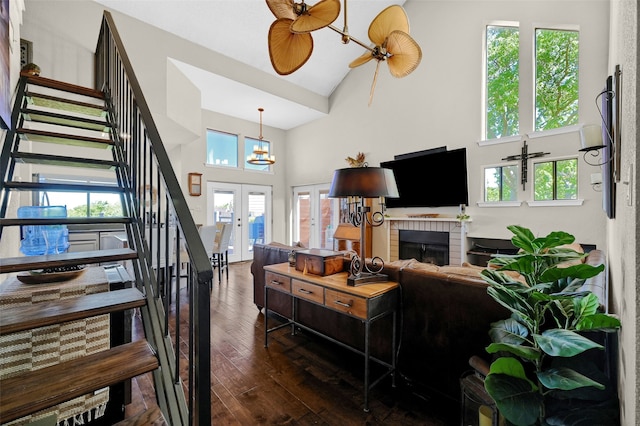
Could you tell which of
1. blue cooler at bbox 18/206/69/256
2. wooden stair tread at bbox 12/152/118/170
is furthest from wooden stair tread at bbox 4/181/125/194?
wooden stair tread at bbox 12/152/118/170

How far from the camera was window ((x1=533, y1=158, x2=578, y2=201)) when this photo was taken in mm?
3572

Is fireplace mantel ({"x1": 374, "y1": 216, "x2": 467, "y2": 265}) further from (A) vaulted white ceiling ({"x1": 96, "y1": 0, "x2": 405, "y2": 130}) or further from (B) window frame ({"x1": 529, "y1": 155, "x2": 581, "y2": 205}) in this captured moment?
(A) vaulted white ceiling ({"x1": 96, "y1": 0, "x2": 405, "y2": 130})

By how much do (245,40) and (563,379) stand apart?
5829 mm

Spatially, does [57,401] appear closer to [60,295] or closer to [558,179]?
[60,295]

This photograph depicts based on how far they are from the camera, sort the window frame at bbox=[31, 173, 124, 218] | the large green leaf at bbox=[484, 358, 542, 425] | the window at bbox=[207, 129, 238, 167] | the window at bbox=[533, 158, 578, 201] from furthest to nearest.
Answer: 1. the window at bbox=[207, 129, 238, 167]
2. the window frame at bbox=[31, 173, 124, 218]
3. the window at bbox=[533, 158, 578, 201]
4. the large green leaf at bbox=[484, 358, 542, 425]

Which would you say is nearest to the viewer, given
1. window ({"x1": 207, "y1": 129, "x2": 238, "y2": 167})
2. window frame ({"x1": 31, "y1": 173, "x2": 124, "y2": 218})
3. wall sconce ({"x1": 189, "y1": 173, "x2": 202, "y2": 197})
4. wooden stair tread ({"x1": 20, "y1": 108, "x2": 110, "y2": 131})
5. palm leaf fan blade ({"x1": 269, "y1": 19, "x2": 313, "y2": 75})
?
palm leaf fan blade ({"x1": 269, "y1": 19, "x2": 313, "y2": 75})

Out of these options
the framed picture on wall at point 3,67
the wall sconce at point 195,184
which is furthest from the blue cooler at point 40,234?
the wall sconce at point 195,184

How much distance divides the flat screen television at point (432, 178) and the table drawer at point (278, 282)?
11.1ft

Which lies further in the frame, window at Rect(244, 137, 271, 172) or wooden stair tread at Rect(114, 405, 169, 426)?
window at Rect(244, 137, 271, 172)

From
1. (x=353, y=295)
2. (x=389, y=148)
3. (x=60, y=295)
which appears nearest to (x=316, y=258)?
(x=353, y=295)

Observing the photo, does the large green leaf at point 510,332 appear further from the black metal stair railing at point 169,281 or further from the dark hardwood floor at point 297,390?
the black metal stair railing at point 169,281

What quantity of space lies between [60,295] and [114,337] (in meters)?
0.36

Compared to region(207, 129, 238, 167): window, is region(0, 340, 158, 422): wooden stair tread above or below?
below

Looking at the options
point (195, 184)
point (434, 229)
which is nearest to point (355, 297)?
point (434, 229)
